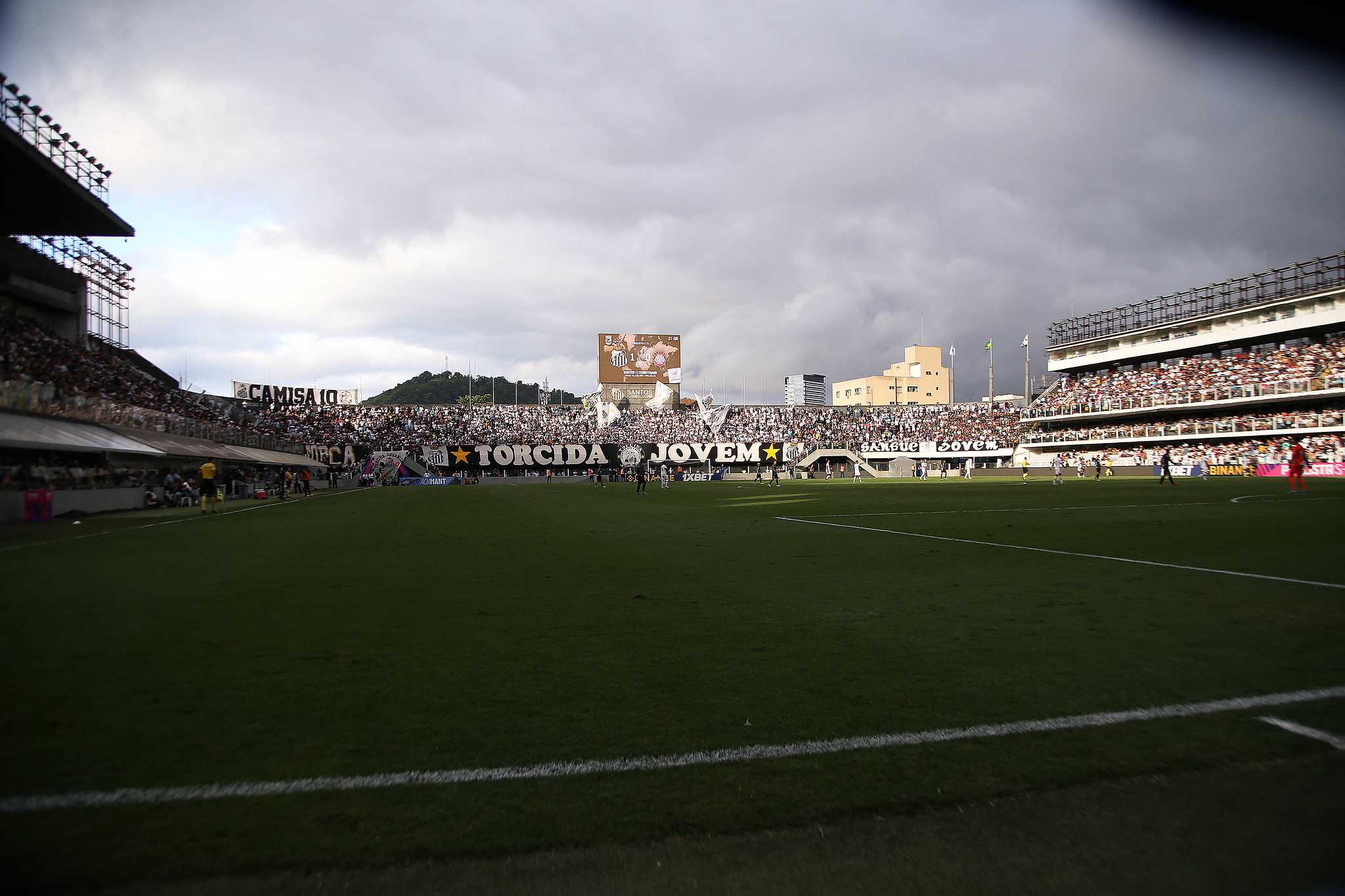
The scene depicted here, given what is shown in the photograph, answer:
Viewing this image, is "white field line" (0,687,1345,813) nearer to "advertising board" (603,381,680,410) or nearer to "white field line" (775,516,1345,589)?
"white field line" (775,516,1345,589)

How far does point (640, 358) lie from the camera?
240ft

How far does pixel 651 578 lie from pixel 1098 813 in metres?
5.80

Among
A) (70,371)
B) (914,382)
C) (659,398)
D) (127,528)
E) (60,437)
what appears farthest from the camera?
(914,382)

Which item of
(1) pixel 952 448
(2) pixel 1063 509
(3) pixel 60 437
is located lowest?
(2) pixel 1063 509

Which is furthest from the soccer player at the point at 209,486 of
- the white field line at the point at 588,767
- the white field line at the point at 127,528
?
the white field line at the point at 588,767

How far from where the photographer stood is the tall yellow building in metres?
123

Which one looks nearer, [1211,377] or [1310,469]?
[1310,469]

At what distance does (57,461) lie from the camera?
24.4 meters

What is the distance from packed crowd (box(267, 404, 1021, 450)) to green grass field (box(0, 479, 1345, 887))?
57.0 metres

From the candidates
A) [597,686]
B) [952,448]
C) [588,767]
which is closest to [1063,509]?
[597,686]

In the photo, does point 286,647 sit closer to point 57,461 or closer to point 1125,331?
point 57,461

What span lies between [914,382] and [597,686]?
418ft

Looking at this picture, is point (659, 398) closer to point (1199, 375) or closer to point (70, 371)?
point (1199, 375)

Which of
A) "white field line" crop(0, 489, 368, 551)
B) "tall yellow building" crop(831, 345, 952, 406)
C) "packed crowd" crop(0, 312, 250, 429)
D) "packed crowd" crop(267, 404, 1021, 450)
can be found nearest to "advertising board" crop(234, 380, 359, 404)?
"packed crowd" crop(267, 404, 1021, 450)
